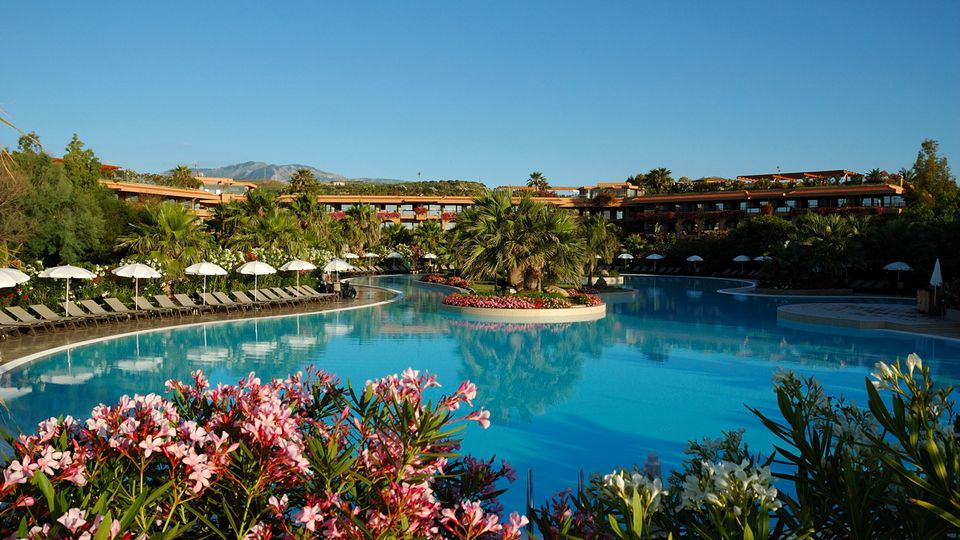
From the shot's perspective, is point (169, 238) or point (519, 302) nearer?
point (519, 302)

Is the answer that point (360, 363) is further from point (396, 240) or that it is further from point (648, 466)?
point (396, 240)

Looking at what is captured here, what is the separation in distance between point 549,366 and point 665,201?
51.7 meters

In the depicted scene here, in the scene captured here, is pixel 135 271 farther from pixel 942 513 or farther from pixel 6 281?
pixel 942 513

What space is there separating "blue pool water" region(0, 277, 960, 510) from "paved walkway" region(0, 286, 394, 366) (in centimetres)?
72

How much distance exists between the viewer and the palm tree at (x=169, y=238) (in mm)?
24750

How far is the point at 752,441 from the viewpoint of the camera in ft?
32.6

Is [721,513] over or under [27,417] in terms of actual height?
over

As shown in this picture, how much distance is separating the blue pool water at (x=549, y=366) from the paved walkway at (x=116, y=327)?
716 mm

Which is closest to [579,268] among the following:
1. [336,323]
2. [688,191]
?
[336,323]

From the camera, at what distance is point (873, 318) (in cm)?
2233

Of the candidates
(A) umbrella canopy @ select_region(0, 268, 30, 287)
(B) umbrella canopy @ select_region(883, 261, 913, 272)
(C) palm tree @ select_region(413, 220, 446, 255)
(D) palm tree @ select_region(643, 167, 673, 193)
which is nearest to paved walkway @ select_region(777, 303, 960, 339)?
(B) umbrella canopy @ select_region(883, 261, 913, 272)

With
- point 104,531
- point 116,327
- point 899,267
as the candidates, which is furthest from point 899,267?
point 104,531

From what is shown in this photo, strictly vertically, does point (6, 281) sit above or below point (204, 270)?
above

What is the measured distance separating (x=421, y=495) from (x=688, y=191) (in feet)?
210
